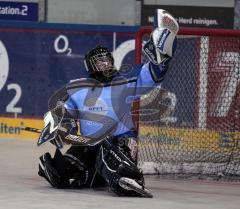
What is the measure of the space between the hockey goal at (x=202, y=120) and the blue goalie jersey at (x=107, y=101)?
853mm

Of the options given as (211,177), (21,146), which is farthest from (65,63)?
(211,177)

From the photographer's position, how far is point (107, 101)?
7785mm

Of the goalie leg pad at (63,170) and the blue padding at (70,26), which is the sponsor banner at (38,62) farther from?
the goalie leg pad at (63,170)

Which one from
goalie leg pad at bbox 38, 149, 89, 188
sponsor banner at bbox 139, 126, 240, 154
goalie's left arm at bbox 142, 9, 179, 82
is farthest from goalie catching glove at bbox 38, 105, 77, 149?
sponsor banner at bbox 139, 126, 240, 154

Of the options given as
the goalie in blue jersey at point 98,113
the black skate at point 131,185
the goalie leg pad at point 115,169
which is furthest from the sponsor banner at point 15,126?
the black skate at point 131,185

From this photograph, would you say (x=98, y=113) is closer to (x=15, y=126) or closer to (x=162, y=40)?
(x=162, y=40)

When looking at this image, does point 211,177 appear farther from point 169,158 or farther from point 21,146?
point 21,146

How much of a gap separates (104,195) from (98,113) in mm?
680

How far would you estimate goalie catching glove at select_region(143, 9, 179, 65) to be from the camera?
7.51 m

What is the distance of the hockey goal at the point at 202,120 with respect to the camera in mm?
8898

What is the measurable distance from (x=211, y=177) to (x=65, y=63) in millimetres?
3456

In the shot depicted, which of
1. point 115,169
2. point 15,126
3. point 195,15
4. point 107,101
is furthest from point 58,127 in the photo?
point 195,15

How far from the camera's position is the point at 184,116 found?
926cm

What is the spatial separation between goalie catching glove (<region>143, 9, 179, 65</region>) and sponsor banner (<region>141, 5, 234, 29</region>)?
611 centimetres
